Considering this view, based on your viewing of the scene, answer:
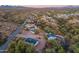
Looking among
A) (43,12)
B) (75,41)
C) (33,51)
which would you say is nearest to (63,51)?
(75,41)

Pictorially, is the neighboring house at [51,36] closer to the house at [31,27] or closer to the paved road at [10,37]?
the house at [31,27]

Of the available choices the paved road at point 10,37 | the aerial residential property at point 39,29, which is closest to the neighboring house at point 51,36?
the aerial residential property at point 39,29

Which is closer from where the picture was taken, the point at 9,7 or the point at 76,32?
the point at 76,32

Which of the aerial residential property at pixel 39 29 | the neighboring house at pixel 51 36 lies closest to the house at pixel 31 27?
the aerial residential property at pixel 39 29

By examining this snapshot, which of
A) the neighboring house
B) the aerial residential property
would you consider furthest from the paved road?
the neighboring house

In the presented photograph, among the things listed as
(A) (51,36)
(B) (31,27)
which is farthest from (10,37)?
(A) (51,36)

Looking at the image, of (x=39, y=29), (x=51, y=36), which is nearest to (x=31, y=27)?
(x=39, y=29)

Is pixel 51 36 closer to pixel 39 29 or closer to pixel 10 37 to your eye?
pixel 39 29

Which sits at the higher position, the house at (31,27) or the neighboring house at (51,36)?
the house at (31,27)

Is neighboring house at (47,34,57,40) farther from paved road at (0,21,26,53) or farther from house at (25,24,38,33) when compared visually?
paved road at (0,21,26,53)
